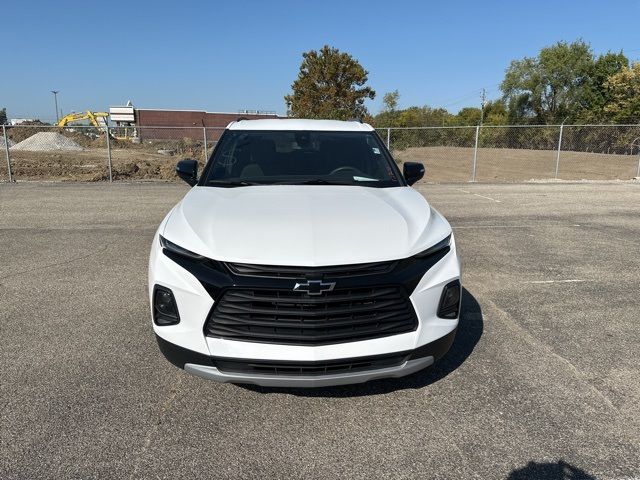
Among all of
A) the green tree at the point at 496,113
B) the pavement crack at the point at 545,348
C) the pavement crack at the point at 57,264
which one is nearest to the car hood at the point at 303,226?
the pavement crack at the point at 545,348

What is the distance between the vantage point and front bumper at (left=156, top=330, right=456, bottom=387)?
2584 millimetres

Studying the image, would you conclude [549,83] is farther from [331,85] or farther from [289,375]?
[289,375]

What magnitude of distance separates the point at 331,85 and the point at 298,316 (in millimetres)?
32670

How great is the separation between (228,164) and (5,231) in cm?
→ 591

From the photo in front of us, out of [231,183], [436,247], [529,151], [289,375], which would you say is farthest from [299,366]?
[529,151]

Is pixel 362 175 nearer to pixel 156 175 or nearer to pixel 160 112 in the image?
pixel 156 175

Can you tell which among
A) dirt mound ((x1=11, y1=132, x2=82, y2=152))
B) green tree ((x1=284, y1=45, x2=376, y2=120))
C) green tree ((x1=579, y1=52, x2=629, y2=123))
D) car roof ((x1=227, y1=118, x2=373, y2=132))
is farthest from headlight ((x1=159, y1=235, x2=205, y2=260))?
green tree ((x1=579, y1=52, x2=629, y2=123))

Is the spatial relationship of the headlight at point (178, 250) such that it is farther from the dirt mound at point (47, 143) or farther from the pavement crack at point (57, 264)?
the dirt mound at point (47, 143)

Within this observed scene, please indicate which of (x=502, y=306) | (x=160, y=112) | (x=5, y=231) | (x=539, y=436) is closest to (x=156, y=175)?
(x=5, y=231)

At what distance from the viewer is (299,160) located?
14.2 feet

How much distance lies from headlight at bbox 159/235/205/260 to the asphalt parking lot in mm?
989

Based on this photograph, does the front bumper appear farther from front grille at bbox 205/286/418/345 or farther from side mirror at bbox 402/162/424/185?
side mirror at bbox 402/162/424/185

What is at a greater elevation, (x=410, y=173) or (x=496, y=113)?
(x=496, y=113)

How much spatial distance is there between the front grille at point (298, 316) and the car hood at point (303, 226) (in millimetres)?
182
